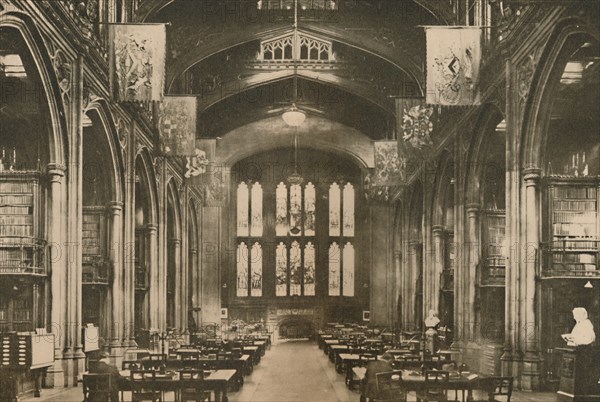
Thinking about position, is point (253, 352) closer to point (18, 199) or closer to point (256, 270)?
point (18, 199)

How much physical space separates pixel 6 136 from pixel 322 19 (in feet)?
38.9

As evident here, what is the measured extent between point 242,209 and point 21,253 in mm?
27278

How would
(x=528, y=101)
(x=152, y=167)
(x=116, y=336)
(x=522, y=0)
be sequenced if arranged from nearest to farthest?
(x=522, y=0) < (x=528, y=101) < (x=116, y=336) < (x=152, y=167)

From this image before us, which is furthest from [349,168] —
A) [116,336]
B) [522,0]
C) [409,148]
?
[522,0]

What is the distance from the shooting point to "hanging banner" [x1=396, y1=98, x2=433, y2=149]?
2405 cm

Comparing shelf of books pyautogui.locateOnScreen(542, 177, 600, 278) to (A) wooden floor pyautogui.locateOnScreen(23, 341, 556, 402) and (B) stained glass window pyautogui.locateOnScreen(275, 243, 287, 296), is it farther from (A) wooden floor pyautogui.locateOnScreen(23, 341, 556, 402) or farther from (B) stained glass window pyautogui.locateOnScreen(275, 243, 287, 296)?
(B) stained glass window pyautogui.locateOnScreen(275, 243, 287, 296)

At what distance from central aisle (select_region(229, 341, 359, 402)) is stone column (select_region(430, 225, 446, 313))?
14.4ft

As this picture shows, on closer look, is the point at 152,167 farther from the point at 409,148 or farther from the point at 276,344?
the point at 276,344

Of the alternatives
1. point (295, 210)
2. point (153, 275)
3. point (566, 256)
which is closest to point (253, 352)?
point (153, 275)

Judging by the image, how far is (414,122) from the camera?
24.1m

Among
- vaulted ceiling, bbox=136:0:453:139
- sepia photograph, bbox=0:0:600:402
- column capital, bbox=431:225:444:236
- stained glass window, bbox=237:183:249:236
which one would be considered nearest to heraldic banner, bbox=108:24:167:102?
sepia photograph, bbox=0:0:600:402

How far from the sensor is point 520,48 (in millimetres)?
17875

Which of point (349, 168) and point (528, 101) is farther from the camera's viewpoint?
point (349, 168)

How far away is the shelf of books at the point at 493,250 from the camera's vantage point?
23469mm
